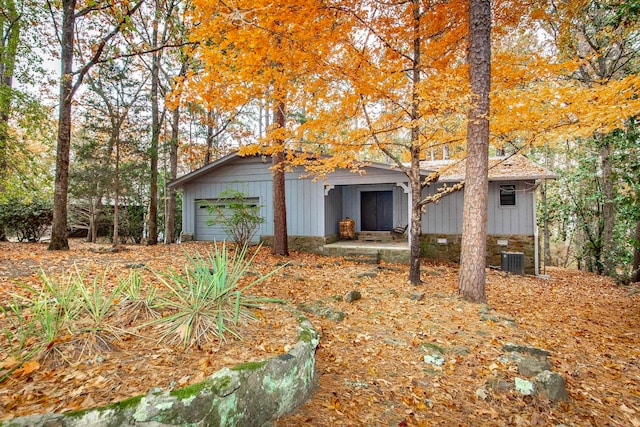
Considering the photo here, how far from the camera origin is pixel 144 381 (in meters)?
1.96

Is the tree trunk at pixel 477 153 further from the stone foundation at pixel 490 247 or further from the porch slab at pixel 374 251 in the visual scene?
the stone foundation at pixel 490 247

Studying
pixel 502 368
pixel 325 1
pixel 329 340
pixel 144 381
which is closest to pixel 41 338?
pixel 144 381

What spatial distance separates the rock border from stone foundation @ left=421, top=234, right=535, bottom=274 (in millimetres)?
8208

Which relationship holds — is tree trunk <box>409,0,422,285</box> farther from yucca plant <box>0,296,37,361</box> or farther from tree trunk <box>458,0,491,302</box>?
yucca plant <box>0,296,37,361</box>

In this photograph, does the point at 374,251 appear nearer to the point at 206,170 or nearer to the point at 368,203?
the point at 368,203

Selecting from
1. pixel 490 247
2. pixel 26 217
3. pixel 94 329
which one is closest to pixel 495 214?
pixel 490 247

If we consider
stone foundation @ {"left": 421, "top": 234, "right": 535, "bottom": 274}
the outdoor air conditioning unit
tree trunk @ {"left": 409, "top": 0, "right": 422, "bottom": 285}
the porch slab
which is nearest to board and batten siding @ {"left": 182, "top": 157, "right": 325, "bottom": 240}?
the porch slab

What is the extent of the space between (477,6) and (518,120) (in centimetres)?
195

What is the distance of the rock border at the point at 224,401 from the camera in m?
1.59

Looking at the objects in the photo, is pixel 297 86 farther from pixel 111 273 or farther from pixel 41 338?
pixel 41 338

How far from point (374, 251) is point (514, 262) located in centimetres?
402

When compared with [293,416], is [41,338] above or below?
above

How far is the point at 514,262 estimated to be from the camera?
8.85 metres

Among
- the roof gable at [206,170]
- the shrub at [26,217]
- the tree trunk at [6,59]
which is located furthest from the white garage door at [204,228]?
the tree trunk at [6,59]
